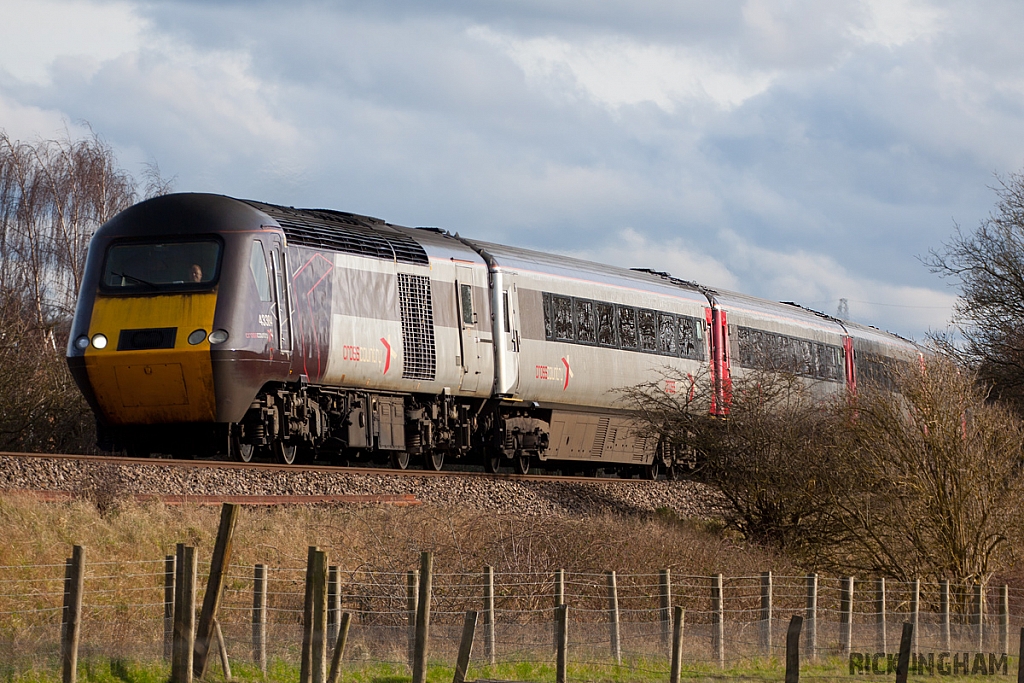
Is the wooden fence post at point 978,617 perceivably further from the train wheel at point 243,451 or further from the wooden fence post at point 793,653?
the train wheel at point 243,451

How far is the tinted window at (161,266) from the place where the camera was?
59.0ft

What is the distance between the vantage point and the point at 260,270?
18.2m

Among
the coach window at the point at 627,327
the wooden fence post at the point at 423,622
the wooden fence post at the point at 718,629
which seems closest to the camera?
the wooden fence post at the point at 423,622

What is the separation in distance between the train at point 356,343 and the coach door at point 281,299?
0.02 m

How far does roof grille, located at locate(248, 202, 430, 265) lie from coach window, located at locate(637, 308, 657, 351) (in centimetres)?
603

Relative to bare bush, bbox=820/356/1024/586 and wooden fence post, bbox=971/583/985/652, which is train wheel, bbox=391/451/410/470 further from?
wooden fence post, bbox=971/583/985/652

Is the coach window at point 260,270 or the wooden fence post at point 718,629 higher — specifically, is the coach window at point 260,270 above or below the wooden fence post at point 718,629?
above

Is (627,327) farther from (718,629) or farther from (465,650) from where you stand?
(465,650)

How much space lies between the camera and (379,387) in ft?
65.3

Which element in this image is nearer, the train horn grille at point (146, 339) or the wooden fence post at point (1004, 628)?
the train horn grille at point (146, 339)

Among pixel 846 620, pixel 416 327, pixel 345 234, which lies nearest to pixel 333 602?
pixel 416 327

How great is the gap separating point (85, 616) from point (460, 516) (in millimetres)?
6092

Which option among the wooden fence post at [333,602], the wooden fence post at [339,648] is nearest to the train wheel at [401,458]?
the wooden fence post at [333,602]

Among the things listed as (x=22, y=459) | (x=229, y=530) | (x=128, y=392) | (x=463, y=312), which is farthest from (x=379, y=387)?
(x=229, y=530)
